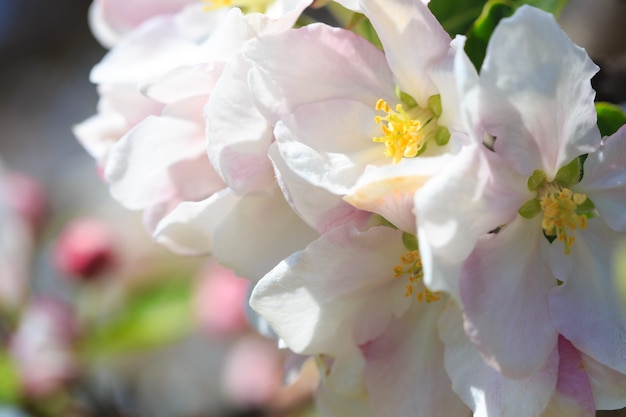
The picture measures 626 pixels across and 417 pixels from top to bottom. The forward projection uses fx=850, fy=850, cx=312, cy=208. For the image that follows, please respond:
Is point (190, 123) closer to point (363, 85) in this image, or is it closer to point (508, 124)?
point (363, 85)

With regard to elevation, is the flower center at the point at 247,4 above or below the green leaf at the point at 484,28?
above

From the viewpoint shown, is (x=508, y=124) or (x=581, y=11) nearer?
(x=508, y=124)

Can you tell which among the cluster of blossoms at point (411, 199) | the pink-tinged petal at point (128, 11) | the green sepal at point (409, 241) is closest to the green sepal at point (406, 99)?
the cluster of blossoms at point (411, 199)

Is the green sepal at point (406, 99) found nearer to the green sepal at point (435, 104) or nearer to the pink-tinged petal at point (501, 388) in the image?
the green sepal at point (435, 104)

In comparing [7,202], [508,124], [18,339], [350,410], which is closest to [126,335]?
[18,339]

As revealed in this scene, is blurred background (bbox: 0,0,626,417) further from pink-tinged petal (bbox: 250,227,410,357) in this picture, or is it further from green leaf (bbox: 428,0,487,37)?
pink-tinged petal (bbox: 250,227,410,357)

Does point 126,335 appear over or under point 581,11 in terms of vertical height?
under
